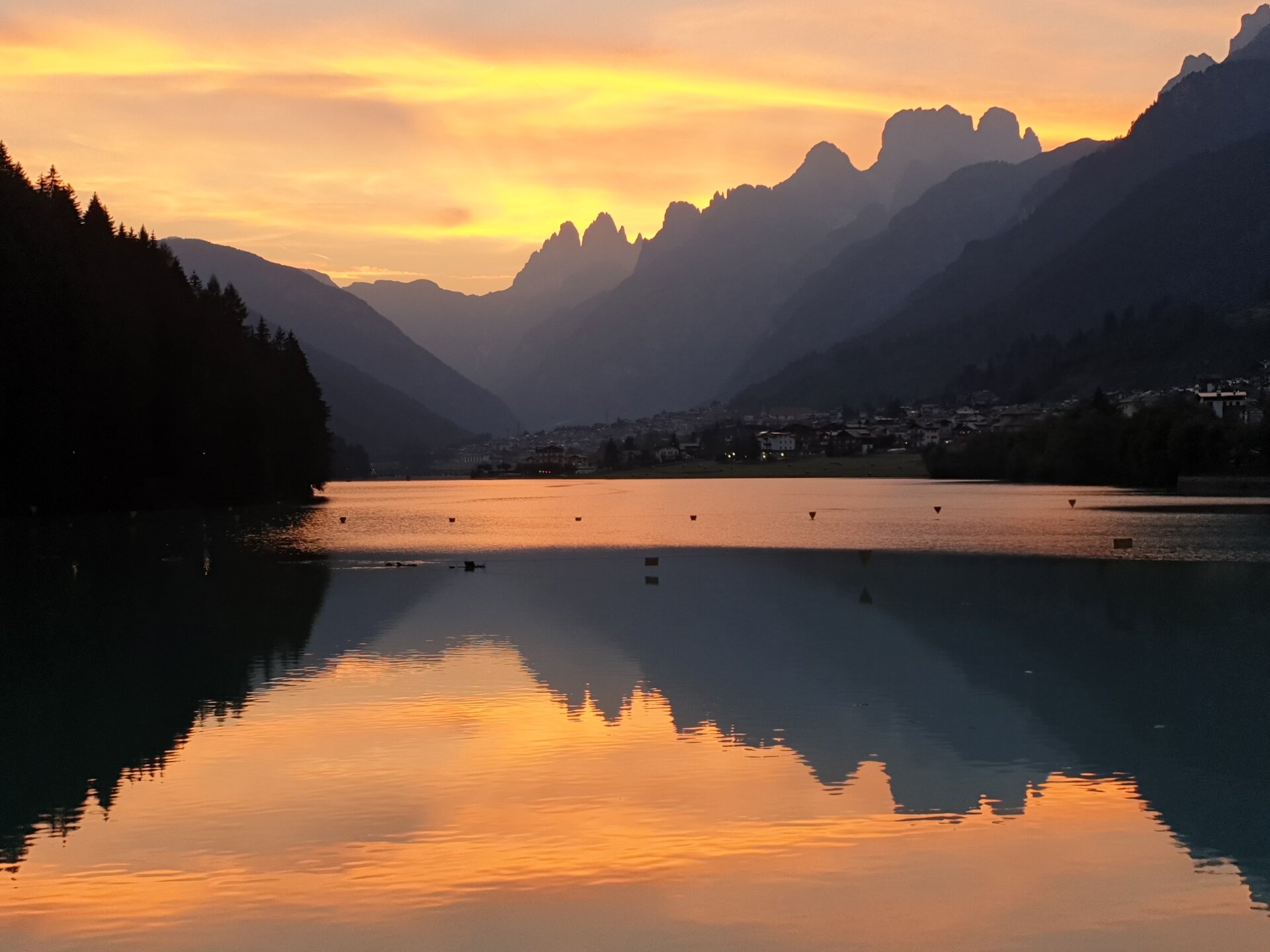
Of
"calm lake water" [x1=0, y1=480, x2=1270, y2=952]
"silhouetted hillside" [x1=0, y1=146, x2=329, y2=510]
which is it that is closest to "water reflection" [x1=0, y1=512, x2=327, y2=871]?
"calm lake water" [x1=0, y1=480, x2=1270, y2=952]

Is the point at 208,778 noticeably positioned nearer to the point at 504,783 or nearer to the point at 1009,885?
the point at 504,783

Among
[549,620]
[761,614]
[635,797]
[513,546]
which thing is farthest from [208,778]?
[513,546]

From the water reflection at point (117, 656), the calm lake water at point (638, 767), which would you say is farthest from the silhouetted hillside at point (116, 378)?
the calm lake water at point (638, 767)

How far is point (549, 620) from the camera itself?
44344 millimetres

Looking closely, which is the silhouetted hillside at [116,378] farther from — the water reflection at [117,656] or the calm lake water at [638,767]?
the calm lake water at [638,767]

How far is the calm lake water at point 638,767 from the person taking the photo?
15.6m

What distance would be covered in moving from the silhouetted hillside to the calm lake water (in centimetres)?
4430

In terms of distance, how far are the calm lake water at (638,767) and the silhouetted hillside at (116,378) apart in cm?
4430

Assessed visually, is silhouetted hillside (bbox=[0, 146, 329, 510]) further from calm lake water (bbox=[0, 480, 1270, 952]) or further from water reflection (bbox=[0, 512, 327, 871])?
calm lake water (bbox=[0, 480, 1270, 952])

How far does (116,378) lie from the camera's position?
103 m

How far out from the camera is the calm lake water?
15.6 meters

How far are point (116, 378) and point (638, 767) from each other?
3518 inches

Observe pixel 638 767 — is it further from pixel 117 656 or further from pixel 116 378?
pixel 116 378

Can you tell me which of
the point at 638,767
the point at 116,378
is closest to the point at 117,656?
the point at 638,767
